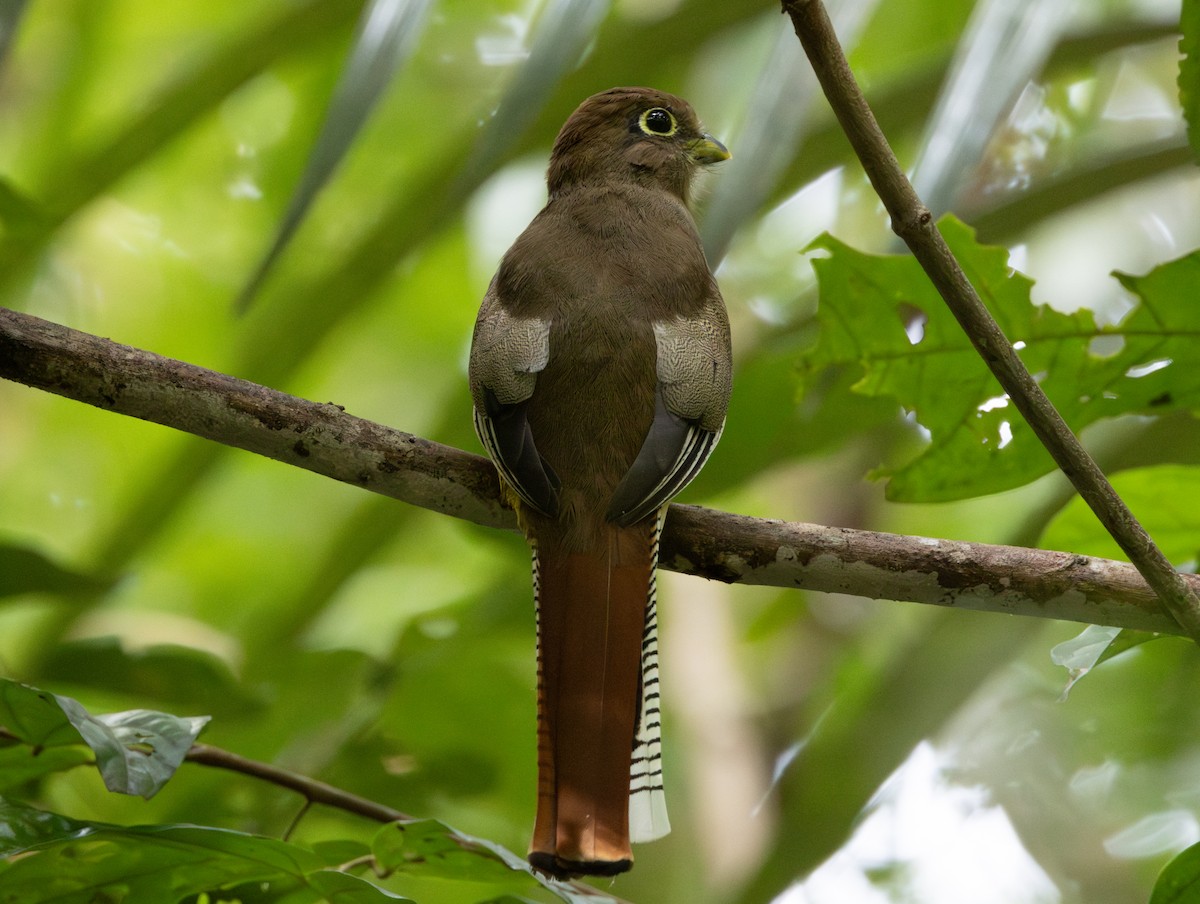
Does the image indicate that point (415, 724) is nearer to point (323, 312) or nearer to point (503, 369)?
point (503, 369)

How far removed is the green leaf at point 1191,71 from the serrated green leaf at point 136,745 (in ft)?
6.08

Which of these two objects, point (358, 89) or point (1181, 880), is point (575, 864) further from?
point (358, 89)

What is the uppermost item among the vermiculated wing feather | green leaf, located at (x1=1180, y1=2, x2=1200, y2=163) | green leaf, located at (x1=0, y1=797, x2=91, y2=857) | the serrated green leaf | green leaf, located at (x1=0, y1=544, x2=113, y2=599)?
green leaf, located at (x1=1180, y1=2, x2=1200, y2=163)

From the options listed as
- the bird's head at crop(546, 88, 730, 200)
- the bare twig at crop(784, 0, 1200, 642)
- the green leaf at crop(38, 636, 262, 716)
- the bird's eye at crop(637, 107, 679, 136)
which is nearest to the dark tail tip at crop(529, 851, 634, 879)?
the green leaf at crop(38, 636, 262, 716)

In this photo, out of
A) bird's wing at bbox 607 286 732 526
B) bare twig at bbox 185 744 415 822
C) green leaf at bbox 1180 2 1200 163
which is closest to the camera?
green leaf at bbox 1180 2 1200 163

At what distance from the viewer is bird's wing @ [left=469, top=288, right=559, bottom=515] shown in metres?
2.45

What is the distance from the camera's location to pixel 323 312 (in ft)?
10.7

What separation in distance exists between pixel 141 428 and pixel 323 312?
3861 mm

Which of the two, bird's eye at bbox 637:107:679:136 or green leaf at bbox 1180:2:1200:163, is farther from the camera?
bird's eye at bbox 637:107:679:136

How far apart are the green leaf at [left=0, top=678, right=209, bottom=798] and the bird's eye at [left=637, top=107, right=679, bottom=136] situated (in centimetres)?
Answer: 227

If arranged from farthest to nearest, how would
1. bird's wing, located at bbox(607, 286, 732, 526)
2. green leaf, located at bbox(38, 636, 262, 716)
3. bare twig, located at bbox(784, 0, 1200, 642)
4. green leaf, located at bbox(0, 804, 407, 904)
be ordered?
green leaf, located at bbox(38, 636, 262, 716), bird's wing, located at bbox(607, 286, 732, 526), green leaf, located at bbox(0, 804, 407, 904), bare twig, located at bbox(784, 0, 1200, 642)

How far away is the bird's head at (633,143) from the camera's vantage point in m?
3.46

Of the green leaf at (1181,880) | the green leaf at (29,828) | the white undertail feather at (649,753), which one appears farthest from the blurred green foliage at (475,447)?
the green leaf at (1181,880)

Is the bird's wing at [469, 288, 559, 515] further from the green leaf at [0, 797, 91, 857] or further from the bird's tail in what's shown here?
the green leaf at [0, 797, 91, 857]
